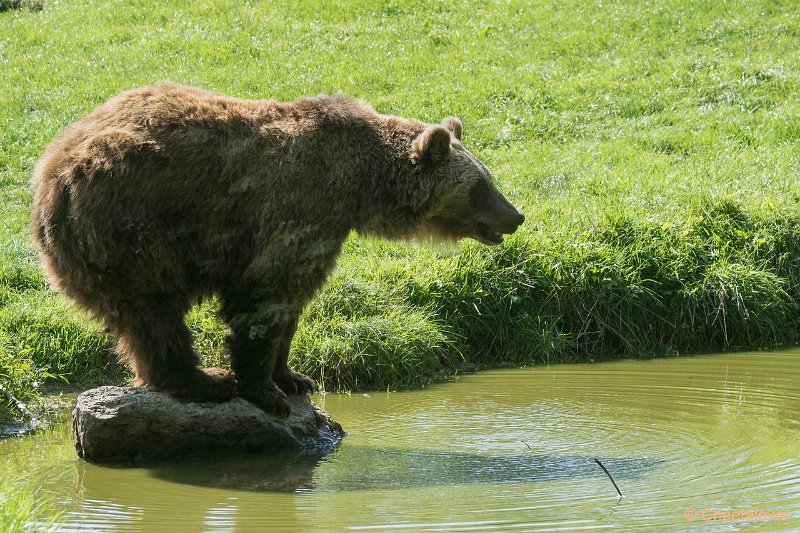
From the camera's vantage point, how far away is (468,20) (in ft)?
67.7

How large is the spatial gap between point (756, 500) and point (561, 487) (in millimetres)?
1012

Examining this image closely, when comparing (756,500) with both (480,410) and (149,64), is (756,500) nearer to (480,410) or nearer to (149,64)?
(480,410)

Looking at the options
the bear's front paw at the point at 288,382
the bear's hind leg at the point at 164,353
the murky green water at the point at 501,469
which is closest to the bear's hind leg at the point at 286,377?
the bear's front paw at the point at 288,382

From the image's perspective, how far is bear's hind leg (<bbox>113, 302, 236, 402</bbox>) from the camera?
6715 mm

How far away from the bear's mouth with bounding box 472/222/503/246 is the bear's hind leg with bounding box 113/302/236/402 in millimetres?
2149

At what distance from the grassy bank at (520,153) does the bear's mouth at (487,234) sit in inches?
64.2

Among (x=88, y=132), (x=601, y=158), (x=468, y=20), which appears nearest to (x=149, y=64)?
(x=468, y=20)

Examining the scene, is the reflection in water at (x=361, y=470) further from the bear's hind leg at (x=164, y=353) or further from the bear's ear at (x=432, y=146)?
the bear's ear at (x=432, y=146)

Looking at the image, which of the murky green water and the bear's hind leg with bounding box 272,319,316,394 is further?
the bear's hind leg with bounding box 272,319,316,394

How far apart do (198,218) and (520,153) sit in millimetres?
8190

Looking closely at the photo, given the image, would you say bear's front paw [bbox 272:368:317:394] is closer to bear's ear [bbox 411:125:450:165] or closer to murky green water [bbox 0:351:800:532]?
murky green water [bbox 0:351:800:532]

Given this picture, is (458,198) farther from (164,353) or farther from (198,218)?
(164,353)

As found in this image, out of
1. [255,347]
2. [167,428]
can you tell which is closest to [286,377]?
[255,347]

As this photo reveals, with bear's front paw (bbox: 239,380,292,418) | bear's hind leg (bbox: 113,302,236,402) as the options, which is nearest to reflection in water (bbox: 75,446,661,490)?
bear's front paw (bbox: 239,380,292,418)
